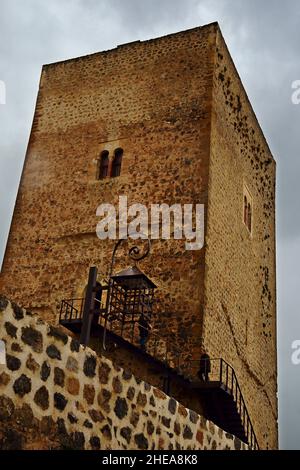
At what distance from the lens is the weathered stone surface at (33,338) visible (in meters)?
4.73

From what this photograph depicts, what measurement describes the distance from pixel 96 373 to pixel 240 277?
12.0 m

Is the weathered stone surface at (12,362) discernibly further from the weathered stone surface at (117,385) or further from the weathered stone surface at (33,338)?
the weathered stone surface at (117,385)

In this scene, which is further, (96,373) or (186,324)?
(186,324)

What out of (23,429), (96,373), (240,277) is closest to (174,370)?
(240,277)

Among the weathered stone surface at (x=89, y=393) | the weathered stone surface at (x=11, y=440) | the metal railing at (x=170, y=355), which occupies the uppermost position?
the metal railing at (x=170, y=355)

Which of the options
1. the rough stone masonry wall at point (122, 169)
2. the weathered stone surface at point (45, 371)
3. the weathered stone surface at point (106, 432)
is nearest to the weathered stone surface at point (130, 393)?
the weathered stone surface at point (106, 432)

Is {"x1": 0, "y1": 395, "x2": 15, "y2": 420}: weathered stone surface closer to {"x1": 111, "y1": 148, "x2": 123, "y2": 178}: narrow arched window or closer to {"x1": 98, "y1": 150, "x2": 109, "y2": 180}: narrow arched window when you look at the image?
{"x1": 111, "y1": 148, "x2": 123, "y2": 178}: narrow arched window

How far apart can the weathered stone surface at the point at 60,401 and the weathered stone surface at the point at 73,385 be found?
10 centimetres

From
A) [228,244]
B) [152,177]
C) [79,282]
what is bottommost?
[79,282]

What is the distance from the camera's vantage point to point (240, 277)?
56.0 ft

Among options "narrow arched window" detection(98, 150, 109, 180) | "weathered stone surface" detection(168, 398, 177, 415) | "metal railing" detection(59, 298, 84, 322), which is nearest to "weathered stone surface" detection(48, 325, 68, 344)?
"weathered stone surface" detection(168, 398, 177, 415)

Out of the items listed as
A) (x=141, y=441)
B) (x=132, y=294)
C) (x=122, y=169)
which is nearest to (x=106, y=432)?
(x=141, y=441)

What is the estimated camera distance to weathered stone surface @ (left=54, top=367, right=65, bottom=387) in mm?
4965
